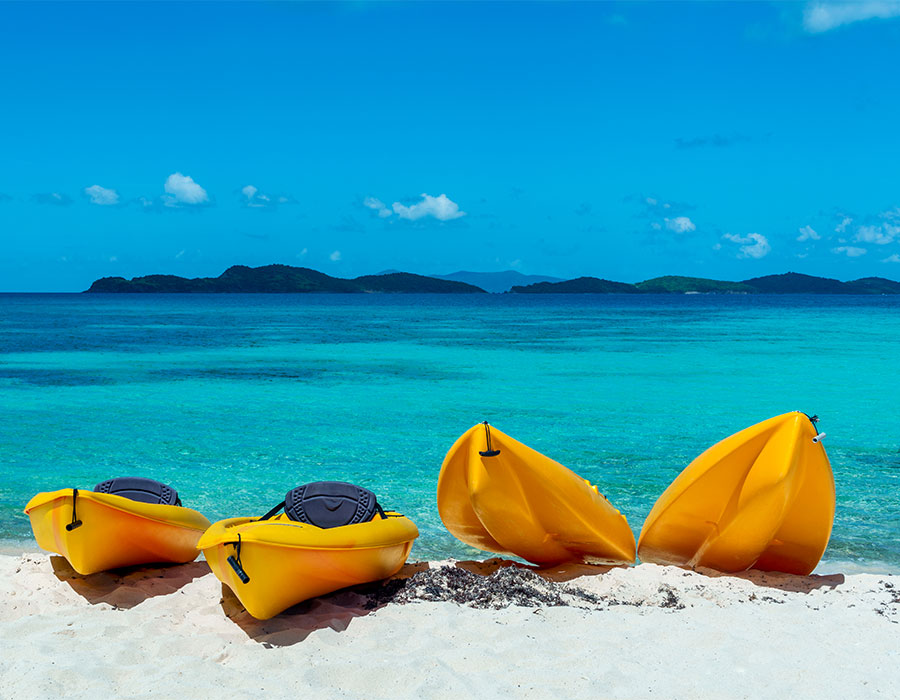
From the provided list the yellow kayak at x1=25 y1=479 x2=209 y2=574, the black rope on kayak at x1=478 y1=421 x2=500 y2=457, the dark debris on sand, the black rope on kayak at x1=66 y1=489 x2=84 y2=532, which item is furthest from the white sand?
the black rope on kayak at x1=478 y1=421 x2=500 y2=457

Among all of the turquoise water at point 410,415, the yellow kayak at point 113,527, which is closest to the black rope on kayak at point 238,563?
the yellow kayak at point 113,527

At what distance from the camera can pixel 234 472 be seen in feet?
34.4

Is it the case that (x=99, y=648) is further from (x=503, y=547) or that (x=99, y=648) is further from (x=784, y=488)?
(x=784, y=488)

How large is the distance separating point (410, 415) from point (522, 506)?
30.9ft

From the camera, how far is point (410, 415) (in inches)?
600

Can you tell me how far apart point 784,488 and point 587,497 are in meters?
1.37

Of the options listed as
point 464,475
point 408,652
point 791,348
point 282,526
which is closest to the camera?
point 408,652

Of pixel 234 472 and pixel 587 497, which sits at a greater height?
pixel 587 497

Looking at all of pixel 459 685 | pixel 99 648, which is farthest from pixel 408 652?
pixel 99 648

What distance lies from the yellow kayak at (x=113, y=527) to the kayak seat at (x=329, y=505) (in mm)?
946

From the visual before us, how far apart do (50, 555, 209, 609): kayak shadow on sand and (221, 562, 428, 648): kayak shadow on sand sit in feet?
1.71

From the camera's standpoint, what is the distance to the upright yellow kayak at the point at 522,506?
5.75 meters

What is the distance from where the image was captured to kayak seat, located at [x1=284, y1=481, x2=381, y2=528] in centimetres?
559

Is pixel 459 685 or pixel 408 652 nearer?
pixel 459 685
